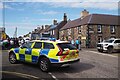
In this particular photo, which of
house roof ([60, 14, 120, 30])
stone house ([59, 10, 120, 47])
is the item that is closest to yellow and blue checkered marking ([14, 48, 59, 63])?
stone house ([59, 10, 120, 47])

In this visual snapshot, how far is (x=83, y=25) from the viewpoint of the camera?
3766 cm

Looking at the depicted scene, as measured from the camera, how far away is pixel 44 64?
9555 millimetres

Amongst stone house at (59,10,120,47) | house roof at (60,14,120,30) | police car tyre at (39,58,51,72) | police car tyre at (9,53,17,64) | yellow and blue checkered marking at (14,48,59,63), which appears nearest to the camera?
police car tyre at (39,58,51,72)

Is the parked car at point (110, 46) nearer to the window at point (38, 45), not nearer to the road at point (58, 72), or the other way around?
the road at point (58, 72)

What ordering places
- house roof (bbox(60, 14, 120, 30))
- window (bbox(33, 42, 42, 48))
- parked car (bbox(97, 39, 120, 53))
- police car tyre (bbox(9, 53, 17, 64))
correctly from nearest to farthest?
window (bbox(33, 42, 42, 48)) → police car tyre (bbox(9, 53, 17, 64)) → parked car (bbox(97, 39, 120, 53)) → house roof (bbox(60, 14, 120, 30))

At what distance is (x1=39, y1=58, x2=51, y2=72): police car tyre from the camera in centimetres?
938

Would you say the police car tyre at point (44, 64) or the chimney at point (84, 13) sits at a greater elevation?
the chimney at point (84, 13)

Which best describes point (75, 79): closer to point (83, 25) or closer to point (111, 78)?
point (111, 78)

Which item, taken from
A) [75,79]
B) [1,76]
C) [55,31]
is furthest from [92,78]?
[55,31]

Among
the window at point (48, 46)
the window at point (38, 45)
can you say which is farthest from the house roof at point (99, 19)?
the window at point (48, 46)

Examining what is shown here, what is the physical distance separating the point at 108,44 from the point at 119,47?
156 centimetres

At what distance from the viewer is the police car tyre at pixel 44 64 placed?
9.38 meters

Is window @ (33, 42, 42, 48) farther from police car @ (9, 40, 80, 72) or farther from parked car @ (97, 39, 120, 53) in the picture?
parked car @ (97, 39, 120, 53)

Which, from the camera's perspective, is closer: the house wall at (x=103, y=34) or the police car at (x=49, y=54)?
the police car at (x=49, y=54)
